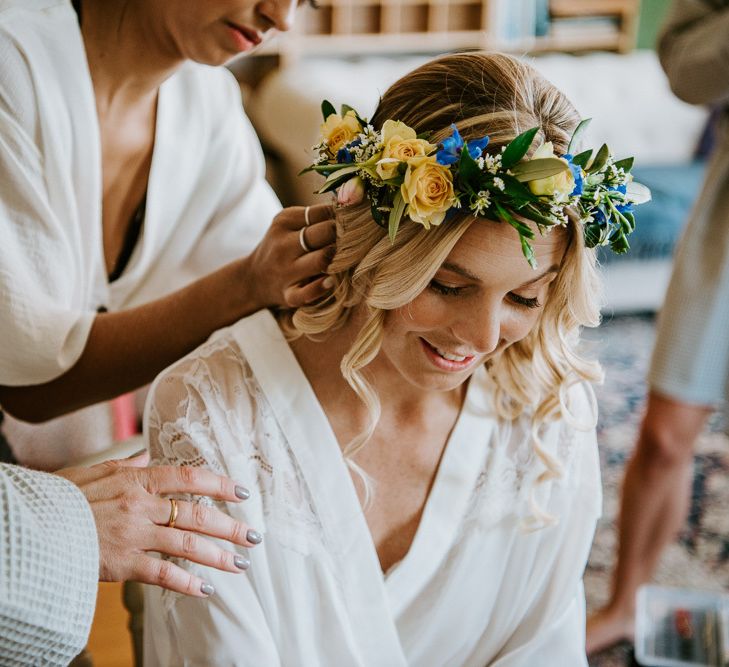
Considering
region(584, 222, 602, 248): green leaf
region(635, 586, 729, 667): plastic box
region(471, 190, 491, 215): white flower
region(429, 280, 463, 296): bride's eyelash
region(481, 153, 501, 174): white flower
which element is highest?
region(481, 153, 501, 174): white flower

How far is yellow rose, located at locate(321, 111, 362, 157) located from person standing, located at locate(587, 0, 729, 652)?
97 cm

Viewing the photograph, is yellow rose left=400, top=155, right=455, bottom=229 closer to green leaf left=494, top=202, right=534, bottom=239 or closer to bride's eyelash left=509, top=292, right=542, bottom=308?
green leaf left=494, top=202, right=534, bottom=239

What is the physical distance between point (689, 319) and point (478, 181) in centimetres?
109

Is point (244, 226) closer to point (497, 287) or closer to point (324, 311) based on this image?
point (324, 311)

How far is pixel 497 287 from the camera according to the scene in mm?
1243

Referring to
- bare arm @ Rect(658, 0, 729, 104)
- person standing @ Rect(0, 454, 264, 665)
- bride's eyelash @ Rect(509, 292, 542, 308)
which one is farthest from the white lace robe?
bare arm @ Rect(658, 0, 729, 104)

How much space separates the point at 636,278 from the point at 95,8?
3555 mm

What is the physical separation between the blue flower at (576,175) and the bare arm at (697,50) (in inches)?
34.4

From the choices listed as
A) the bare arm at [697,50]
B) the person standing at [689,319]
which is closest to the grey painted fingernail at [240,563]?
the person standing at [689,319]

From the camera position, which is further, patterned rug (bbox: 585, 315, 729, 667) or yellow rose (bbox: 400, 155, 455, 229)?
patterned rug (bbox: 585, 315, 729, 667)

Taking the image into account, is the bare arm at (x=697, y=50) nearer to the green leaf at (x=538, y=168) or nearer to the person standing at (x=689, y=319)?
the person standing at (x=689, y=319)

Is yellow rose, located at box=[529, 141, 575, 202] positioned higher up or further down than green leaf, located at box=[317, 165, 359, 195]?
higher up

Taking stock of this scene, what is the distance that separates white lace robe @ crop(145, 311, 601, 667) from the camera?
1.32m

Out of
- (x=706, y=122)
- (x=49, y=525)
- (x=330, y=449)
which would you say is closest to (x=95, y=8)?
(x=330, y=449)
